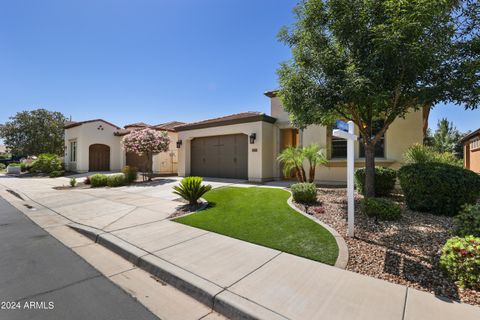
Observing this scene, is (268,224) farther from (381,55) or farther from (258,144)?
(258,144)

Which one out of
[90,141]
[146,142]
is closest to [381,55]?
[146,142]

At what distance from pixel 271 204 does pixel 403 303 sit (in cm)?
454

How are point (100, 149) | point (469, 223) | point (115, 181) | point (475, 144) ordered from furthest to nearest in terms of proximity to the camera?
point (100, 149) → point (475, 144) → point (115, 181) → point (469, 223)

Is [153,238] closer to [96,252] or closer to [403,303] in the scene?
[96,252]

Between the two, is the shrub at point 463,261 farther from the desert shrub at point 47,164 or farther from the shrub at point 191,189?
the desert shrub at point 47,164

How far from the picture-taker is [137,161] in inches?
811

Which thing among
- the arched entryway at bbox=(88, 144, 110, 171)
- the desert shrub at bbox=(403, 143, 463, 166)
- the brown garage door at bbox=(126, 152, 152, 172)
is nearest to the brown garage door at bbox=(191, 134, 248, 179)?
the brown garage door at bbox=(126, 152, 152, 172)

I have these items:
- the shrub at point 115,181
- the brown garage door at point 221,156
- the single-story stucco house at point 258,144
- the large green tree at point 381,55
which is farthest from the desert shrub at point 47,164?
the large green tree at point 381,55

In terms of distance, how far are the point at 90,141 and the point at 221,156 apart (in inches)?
550

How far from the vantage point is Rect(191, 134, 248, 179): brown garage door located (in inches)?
542

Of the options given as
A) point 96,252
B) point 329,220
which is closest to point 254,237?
point 329,220

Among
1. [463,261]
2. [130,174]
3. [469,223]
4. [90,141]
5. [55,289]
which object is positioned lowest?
[55,289]

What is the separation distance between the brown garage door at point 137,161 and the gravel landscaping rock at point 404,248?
54.7 feet

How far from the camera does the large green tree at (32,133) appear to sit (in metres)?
26.2
